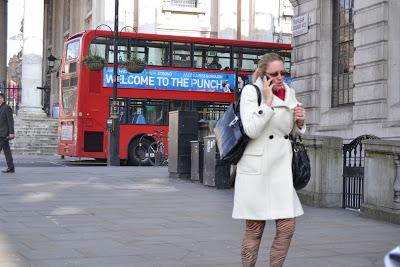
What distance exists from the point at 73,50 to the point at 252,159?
19.5 m

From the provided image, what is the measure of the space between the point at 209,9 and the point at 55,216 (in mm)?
31662

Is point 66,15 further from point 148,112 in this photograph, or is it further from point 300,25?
point 300,25

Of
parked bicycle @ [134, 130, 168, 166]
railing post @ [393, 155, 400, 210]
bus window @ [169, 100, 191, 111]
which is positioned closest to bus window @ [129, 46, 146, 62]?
bus window @ [169, 100, 191, 111]

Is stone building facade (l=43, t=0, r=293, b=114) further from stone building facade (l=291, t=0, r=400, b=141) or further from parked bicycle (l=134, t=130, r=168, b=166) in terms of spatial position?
stone building facade (l=291, t=0, r=400, b=141)

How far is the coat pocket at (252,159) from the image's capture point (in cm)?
448

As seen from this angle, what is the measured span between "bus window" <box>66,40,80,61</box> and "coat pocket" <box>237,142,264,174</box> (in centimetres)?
1891

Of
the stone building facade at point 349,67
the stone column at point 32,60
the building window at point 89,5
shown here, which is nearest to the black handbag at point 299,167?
the stone building facade at point 349,67

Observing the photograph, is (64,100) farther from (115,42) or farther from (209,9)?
(209,9)

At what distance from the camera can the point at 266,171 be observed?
4.48m

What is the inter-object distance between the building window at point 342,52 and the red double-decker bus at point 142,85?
261 inches

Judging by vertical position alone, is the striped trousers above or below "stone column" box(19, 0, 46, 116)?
below

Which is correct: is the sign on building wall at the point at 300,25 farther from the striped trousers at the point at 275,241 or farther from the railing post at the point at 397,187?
the striped trousers at the point at 275,241

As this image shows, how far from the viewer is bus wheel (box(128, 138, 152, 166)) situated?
22.9 metres

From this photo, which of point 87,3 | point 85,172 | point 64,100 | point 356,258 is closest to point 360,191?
point 356,258
